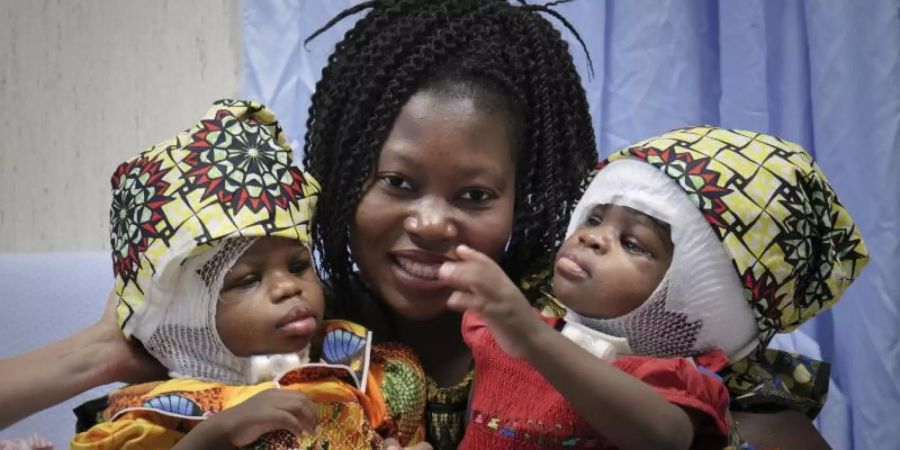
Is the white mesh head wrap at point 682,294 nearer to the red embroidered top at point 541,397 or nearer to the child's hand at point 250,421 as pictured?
the red embroidered top at point 541,397

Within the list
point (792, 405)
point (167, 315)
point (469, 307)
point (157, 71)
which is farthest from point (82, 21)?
point (792, 405)

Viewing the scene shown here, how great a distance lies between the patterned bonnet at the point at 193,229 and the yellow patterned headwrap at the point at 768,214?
1.48ft

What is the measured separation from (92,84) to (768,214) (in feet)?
5.37

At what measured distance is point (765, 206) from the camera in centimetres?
102

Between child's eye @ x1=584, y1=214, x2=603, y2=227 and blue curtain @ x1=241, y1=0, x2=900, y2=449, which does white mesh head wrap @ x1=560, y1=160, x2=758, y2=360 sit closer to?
child's eye @ x1=584, y1=214, x2=603, y2=227

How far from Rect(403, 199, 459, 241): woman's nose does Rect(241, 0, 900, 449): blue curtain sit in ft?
2.16

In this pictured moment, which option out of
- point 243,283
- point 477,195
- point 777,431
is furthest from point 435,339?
point 777,431

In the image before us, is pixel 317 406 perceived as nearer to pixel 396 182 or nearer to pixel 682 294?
pixel 396 182

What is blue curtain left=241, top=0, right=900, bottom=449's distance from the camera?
5.01 feet

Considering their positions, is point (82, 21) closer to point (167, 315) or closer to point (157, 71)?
point (157, 71)

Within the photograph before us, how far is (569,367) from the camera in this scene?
0.83 metres

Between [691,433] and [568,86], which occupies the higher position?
[568,86]

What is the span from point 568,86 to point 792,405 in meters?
0.55

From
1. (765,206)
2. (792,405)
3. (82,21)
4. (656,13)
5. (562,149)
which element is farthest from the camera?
(82,21)
